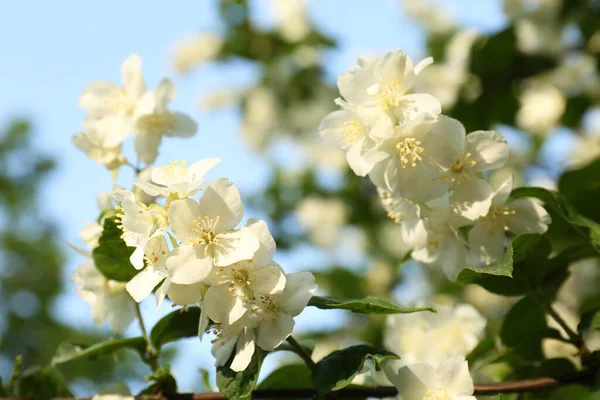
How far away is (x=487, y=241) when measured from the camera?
4.57ft

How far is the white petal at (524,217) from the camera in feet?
4.51

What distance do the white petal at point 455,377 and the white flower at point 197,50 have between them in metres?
4.02

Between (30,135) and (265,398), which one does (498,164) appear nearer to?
(265,398)

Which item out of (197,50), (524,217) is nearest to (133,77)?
(524,217)

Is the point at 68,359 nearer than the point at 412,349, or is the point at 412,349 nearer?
the point at 68,359

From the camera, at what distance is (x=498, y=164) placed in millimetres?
1342

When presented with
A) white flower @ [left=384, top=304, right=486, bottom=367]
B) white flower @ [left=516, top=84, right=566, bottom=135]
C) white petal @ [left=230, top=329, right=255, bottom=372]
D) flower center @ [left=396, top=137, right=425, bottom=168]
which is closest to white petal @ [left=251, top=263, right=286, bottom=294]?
white petal @ [left=230, top=329, right=255, bottom=372]

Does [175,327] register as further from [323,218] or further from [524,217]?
[323,218]

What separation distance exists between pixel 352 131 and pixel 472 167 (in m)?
0.26

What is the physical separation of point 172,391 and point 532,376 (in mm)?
862

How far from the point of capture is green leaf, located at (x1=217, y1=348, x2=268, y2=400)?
1.16 meters

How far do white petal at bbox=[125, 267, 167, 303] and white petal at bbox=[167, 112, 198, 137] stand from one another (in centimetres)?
56

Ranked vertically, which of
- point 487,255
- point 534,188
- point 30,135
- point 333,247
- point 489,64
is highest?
point 534,188

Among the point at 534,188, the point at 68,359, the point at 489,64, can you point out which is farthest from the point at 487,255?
the point at 489,64
